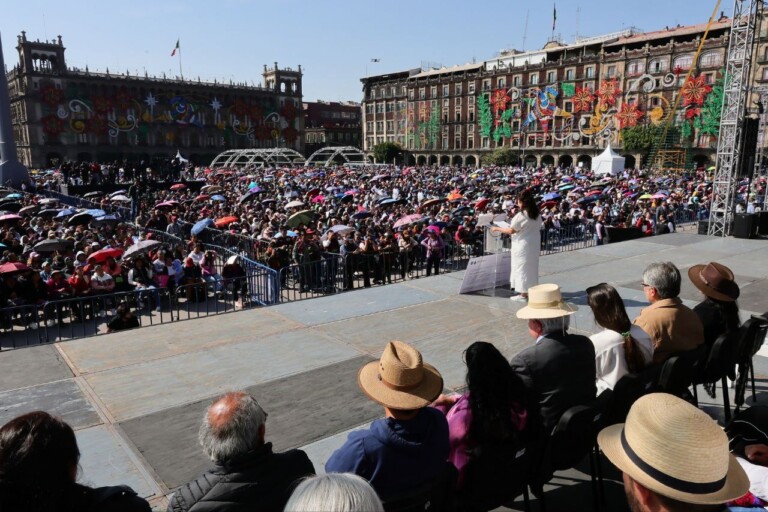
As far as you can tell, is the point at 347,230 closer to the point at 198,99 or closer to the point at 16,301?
the point at 16,301

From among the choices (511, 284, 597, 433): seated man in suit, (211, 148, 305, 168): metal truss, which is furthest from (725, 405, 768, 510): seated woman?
(211, 148, 305, 168): metal truss

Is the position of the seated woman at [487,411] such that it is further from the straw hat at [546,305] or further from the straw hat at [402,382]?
the straw hat at [546,305]

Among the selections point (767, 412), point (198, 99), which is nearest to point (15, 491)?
point (767, 412)

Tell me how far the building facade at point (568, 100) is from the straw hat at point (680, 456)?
56.9 meters

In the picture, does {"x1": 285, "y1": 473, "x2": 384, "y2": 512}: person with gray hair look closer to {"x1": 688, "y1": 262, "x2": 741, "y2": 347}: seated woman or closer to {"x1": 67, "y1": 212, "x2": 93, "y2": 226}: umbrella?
{"x1": 688, "y1": 262, "x2": 741, "y2": 347}: seated woman

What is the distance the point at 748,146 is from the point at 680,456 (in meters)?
16.4

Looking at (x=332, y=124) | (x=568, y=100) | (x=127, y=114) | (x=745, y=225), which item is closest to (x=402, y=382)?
(x=745, y=225)

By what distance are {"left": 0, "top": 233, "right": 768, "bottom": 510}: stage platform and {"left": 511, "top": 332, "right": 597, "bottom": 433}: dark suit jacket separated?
699mm

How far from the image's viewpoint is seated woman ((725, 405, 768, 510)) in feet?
8.72

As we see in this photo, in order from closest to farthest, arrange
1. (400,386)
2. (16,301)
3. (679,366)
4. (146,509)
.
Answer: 1. (146,509)
2. (400,386)
3. (679,366)
4. (16,301)

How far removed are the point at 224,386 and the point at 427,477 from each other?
3.21m

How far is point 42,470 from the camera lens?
213 cm

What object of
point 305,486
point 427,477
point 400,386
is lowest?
point 427,477

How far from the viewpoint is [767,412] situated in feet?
10.0
